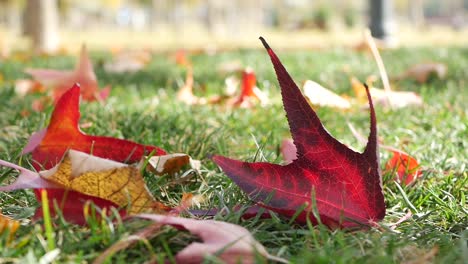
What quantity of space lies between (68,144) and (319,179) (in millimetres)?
532

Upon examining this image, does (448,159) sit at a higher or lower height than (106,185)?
lower

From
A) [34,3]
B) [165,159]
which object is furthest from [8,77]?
[34,3]

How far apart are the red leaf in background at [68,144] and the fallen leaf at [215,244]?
362 mm

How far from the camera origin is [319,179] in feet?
3.13

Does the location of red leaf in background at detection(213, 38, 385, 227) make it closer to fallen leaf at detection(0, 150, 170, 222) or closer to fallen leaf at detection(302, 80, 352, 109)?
fallen leaf at detection(0, 150, 170, 222)

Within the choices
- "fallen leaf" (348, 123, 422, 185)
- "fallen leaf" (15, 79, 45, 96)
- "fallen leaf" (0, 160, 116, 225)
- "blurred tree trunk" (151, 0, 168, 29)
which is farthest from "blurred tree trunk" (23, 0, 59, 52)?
"blurred tree trunk" (151, 0, 168, 29)

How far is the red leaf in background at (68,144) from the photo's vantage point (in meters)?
1.19

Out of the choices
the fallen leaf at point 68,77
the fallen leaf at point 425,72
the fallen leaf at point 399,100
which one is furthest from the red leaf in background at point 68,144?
the fallen leaf at point 425,72

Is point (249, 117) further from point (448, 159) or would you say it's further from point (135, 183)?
point (135, 183)

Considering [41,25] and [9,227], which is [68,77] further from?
[41,25]

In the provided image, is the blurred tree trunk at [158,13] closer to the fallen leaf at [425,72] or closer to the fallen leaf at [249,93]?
the fallen leaf at [425,72]

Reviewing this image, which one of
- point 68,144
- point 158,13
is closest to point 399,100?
point 68,144

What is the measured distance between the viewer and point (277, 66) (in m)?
0.91

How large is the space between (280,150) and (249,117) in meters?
0.60
